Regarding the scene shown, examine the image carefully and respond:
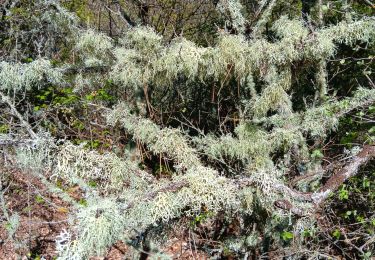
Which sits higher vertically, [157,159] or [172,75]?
[172,75]

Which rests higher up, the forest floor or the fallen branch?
the fallen branch

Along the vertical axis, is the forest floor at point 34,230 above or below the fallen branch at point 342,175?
below

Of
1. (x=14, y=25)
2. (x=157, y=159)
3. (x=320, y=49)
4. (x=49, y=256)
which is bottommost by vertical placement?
(x=49, y=256)

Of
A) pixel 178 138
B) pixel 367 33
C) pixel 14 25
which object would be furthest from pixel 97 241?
pixel 14 25

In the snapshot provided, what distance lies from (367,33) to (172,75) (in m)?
0.98

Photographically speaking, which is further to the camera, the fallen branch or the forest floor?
the forest floor

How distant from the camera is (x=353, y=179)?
247 cm

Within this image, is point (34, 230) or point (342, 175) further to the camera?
point (34, 230)

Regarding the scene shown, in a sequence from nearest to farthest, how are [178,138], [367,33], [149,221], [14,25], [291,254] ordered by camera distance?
[149,221] < [367,33] < [178,138] < [291,254] < [14,25]

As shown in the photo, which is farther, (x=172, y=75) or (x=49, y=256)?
(x=49, y=256)

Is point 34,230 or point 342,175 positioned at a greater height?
point 342,175

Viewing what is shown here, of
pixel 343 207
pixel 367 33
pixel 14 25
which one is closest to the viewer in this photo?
pixel 367 33

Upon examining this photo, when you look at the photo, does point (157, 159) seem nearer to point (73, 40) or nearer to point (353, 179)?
point (73, 40)

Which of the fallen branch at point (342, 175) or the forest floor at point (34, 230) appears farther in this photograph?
the forest floor at point (34, 230)
